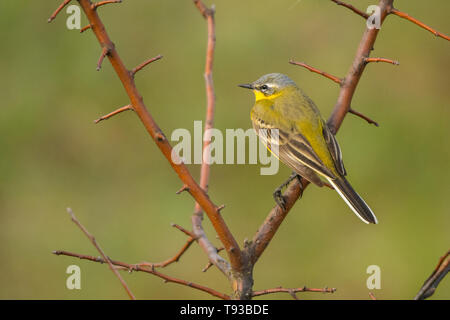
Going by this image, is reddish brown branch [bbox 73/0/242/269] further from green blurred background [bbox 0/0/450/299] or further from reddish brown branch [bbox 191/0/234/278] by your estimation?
green blurred background [bbox 0/0/450/299]

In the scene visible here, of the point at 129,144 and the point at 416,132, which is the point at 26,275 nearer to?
the point at 129,144

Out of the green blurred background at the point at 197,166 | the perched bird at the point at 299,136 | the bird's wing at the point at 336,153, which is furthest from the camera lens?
the green blurred background at the point at 197,166

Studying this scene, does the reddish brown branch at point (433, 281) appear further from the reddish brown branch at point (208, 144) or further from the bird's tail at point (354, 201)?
the bird's tail at point (354, 201)

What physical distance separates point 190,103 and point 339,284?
9.78 feet

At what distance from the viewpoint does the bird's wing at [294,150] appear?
453cm

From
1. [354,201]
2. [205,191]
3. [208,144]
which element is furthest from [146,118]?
[354,201]

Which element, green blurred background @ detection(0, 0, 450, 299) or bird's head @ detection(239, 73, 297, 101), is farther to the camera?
green blurred background @ detection(0, 0, 450, 299)

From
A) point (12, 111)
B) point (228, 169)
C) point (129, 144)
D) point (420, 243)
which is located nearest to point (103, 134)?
point (129, 144)

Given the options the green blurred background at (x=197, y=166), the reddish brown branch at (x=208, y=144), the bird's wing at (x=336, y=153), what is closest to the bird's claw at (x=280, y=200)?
the reddish brown branch at (x=208, y=144)

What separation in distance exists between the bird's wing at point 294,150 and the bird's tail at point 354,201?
0.08m

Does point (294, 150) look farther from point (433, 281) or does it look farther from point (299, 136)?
point (433, 281)

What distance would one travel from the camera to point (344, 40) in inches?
329

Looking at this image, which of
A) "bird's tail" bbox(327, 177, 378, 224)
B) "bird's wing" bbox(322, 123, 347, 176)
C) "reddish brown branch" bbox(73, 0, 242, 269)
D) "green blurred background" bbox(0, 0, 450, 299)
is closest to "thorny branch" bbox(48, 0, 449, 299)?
"reddish brown branch" bbox(73, 0, 242, 269)

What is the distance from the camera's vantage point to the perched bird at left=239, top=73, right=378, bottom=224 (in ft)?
14.5
